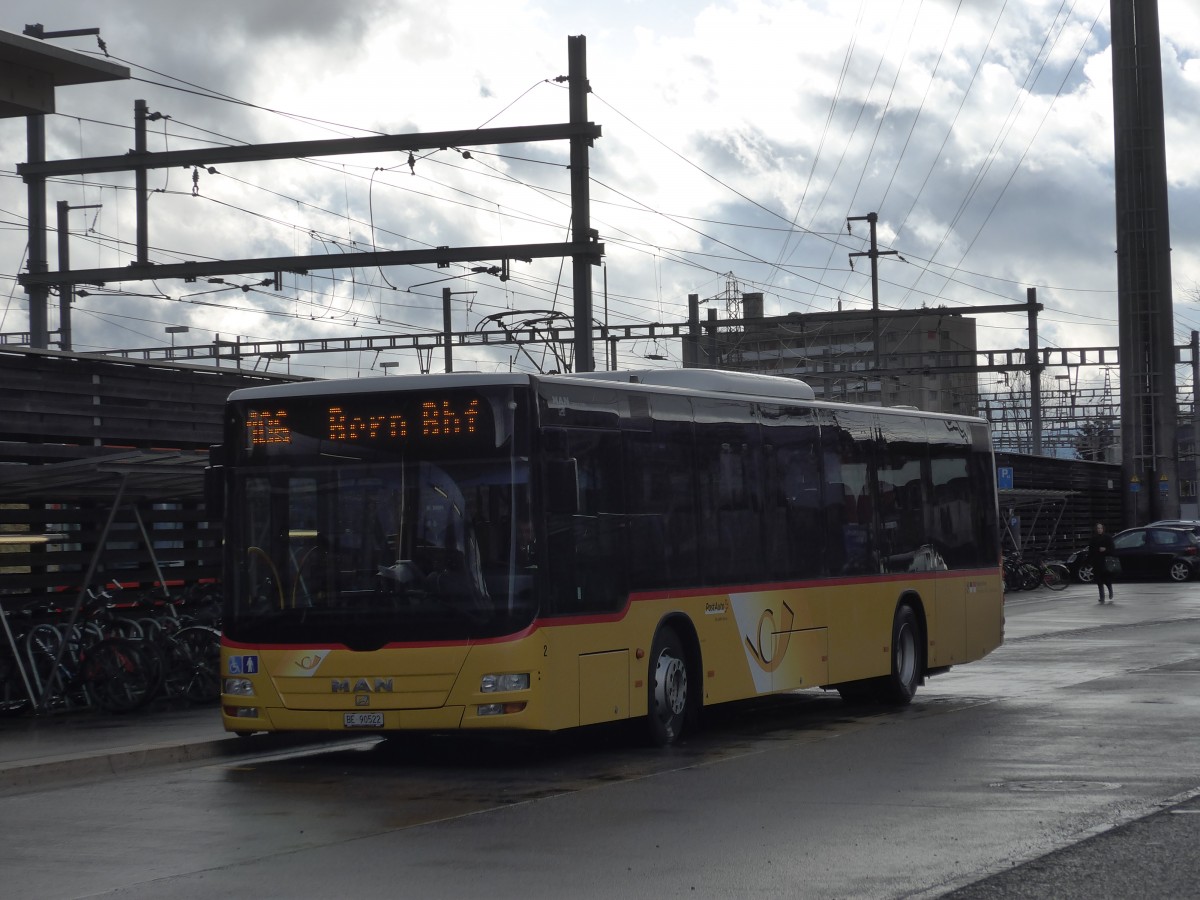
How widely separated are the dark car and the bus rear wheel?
1514 inches

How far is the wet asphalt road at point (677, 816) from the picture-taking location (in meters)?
8.03

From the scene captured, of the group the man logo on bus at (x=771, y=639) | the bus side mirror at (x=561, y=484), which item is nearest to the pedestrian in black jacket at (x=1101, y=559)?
the man logo on bus at (x=771, y=639)

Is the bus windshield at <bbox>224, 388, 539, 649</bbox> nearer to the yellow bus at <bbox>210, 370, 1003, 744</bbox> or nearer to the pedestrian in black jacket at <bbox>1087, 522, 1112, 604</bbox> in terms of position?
the yellow bus at <bbox>210, 370, 1003, 744</bbox>

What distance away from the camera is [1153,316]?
5847 cm

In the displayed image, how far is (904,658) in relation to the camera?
17.8 meters

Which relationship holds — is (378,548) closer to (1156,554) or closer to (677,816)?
(677,816)

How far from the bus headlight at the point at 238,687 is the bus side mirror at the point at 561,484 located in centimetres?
258

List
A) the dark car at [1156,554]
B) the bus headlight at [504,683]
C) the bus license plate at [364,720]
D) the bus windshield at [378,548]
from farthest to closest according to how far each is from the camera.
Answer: the dark car at [1156,554], the bus license plate at [364,720], the bus windshield at [378,548], the bus headlight at [504,683]

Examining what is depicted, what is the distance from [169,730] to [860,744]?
580 cm

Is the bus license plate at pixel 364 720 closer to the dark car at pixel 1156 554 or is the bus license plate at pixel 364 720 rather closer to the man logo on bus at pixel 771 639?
the man logo on bus at pixel 771 639

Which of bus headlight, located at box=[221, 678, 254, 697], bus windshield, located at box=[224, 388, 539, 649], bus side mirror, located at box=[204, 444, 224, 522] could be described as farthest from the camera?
bus side mirror, located at box=[204, 444, 224, 522]

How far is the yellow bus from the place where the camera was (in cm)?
1231

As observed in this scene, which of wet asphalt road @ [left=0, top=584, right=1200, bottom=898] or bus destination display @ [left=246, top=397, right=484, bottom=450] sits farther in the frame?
bus destination display @ [left=246, top=397, right=484, bottom=450]

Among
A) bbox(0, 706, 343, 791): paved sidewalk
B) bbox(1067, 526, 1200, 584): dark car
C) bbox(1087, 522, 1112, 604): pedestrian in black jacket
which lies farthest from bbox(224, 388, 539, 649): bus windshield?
bbox(1067, 526, 1200, 584): dark car
